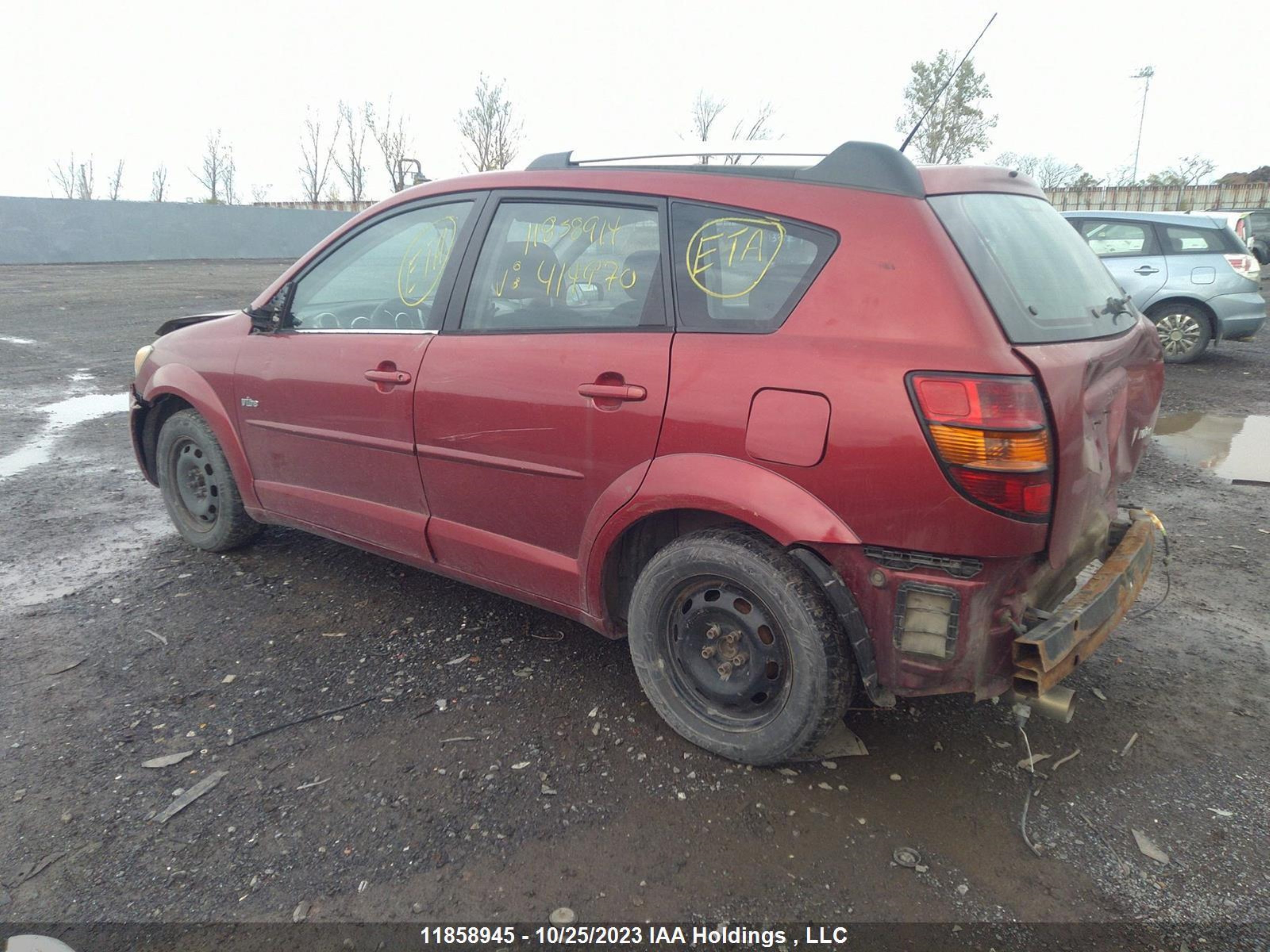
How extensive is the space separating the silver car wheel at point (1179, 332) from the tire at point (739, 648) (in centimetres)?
962

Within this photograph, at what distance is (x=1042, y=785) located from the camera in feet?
8.59

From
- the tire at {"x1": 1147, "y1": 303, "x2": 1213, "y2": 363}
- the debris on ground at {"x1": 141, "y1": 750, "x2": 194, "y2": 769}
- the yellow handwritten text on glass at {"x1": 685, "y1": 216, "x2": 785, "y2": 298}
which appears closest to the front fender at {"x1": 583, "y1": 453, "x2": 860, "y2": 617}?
the yellow handwritten text on glass at {"x1": 685, "y1": 216, "x2": 785, "y2": 298}

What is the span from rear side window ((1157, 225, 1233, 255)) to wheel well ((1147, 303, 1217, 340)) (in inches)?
20.4

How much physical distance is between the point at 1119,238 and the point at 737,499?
9.77 metres

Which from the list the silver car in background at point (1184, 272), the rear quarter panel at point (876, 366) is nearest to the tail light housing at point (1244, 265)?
the silver car in background at point (1184, 272)

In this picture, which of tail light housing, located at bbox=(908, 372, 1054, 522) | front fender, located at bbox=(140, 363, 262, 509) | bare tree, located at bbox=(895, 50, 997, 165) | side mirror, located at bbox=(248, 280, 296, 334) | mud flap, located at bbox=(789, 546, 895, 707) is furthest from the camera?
bare tree, located at bbox=(895, 50, 997, 165)

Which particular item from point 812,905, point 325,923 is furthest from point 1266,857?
point 325,923

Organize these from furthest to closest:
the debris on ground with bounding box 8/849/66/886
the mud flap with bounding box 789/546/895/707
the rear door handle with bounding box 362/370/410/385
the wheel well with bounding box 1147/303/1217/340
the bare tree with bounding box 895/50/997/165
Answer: the bare tree with bounding box 895/50/997/165
the wheel well with bounding box 1147/303/1217/340
the rear door handle with bounding box 362/370/410/385
the mud flap with bounding box 789/546/895/707
the debris on ground with bounding box 8/849/66/886

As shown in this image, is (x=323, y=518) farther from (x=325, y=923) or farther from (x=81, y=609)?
(x=325, y=923)

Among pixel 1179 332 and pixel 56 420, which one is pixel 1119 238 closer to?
pixel 1179 332

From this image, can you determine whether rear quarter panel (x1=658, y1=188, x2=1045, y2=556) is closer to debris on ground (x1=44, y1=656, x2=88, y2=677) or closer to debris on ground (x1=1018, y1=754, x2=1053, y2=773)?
debris on ground (x1=1018, y1=754, x2=1053, y2=773)

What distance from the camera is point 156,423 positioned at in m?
4.55

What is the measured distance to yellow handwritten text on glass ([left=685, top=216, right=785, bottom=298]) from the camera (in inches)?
101

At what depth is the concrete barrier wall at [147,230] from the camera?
30359 mm
